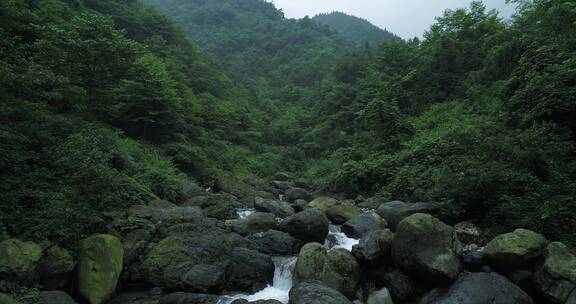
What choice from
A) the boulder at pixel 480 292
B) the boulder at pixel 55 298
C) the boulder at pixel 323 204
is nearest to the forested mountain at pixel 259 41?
the boulder at pixel 323 204

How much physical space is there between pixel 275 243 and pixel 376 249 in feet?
11.9

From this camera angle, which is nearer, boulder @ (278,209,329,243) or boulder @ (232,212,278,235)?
boulder @ (278,209,329,243)

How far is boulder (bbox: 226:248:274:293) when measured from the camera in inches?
391

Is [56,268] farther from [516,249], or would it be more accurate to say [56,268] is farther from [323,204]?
[323,204]

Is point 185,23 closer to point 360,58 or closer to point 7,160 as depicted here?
point 360,58

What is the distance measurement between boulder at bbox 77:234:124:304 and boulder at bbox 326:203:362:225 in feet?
27.4

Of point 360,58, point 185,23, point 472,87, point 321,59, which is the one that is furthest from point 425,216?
point 185,23

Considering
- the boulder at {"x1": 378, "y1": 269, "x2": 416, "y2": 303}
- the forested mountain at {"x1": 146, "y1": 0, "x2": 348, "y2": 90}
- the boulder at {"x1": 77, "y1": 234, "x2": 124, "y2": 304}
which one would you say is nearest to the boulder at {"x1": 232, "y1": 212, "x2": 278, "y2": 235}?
the boulder at {"x1": 77, "y1": 234, "x2": 124, "y2": 304}

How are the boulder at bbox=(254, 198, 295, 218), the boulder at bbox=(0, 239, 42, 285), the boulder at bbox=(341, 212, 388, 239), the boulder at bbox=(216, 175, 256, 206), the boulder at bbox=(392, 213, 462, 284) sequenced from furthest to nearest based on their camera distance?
the boulder at bbox=(216, 175, 256, 206) → the boulder at bbox=(254, 198, 295, 218) → the boulder at bbox=(341, 212, 388, 239) → the boulder at bbox=(392, 213, 462, 284) → the boulder at bbox=(0, 239, 42, 285)

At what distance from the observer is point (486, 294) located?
310 inches

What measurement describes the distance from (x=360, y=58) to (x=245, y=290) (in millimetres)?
43071

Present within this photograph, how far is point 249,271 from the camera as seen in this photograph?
1021 cm

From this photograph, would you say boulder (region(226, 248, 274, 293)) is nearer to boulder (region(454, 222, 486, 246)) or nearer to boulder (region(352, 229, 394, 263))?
boulder (region(352, 229, 394, 263))

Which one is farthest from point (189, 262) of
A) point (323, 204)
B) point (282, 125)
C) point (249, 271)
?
point (282, 125)
